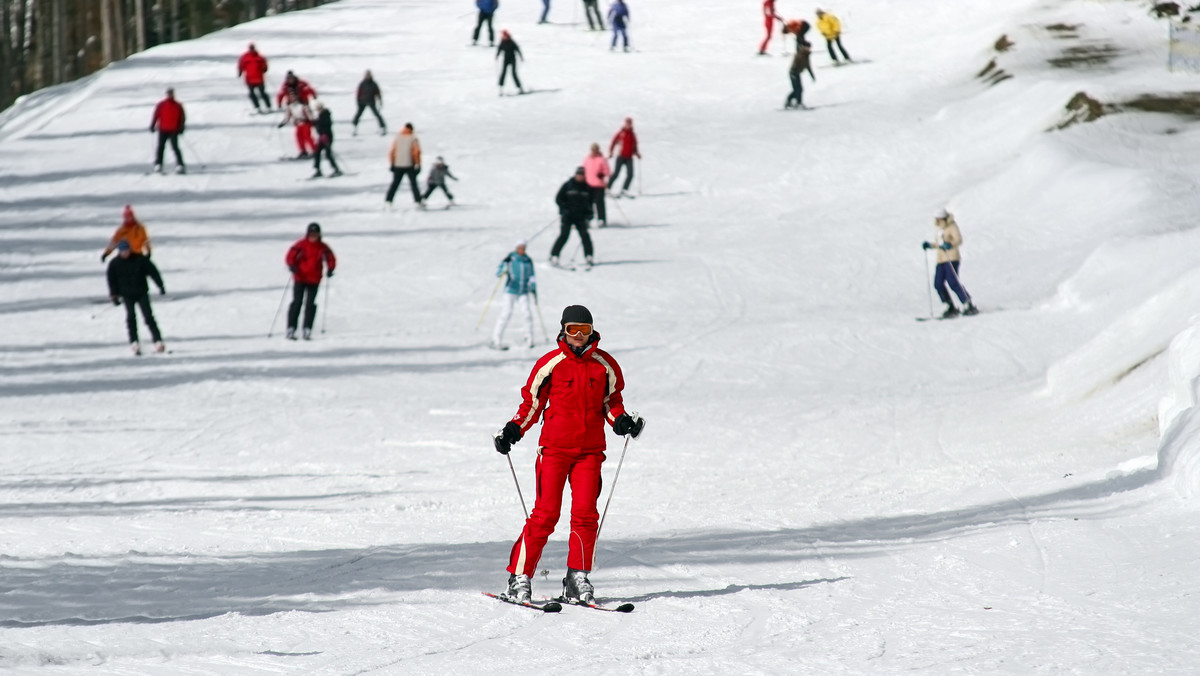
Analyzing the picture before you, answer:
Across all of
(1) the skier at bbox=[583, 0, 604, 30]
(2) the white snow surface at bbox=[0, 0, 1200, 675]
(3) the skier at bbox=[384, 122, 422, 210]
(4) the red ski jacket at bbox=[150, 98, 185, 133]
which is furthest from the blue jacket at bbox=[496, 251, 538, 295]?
(1) the skier at bbox=[583, 0, 604, 30]

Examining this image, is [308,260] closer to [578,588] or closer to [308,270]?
Answer: [308,270]

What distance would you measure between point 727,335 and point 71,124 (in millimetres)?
18566

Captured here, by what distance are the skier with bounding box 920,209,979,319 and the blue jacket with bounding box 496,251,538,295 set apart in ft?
16.2

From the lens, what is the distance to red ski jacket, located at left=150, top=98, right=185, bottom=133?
23.0 m

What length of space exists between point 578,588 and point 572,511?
0.37 meters

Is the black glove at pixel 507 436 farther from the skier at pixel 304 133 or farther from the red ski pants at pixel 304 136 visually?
the red ski pants at pixel 304 136

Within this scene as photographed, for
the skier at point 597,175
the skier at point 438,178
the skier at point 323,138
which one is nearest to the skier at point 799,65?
the skier at point 597,175

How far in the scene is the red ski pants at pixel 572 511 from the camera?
6.16 m

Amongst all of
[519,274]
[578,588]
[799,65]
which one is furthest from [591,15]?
[578,588]

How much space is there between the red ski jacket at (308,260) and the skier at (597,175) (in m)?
5.42

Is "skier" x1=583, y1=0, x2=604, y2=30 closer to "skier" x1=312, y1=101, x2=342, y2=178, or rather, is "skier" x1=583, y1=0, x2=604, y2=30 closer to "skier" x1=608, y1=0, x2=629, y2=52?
"skier" x1=608, y1=0, x2=629, y2=52

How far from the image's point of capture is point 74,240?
21203 millimetres

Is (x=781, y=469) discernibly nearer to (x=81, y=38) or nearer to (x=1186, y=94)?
(x=1186, y=94)

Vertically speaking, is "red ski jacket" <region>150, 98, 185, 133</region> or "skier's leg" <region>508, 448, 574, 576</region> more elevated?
"red ski jacket" <region>150, 98, 185, 133</region>
